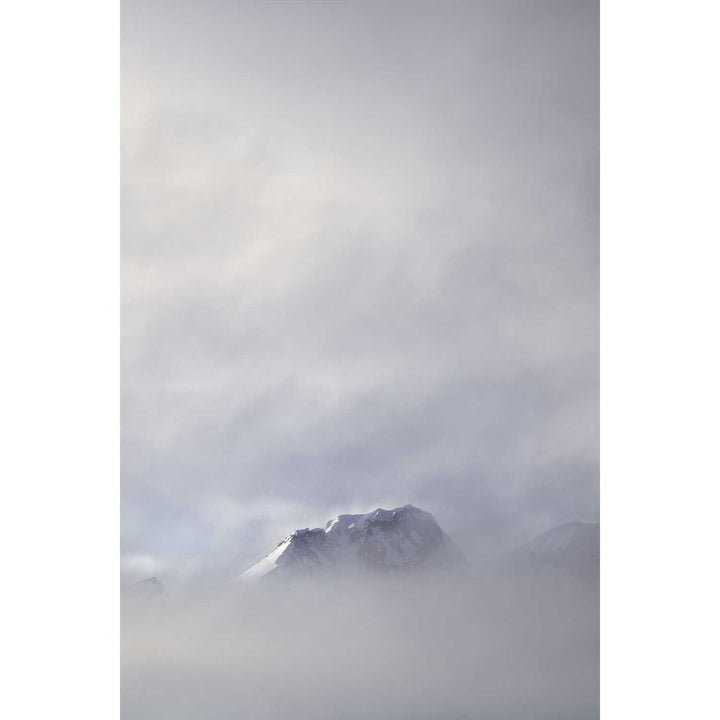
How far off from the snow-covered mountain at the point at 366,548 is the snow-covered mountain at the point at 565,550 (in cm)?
22

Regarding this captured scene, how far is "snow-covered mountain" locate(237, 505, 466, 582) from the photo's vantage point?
2.74 meters

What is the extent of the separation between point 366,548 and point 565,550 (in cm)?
64

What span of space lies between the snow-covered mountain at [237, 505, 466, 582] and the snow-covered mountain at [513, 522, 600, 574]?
220 mm

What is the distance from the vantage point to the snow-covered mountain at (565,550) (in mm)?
2793

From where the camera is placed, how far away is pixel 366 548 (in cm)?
276
